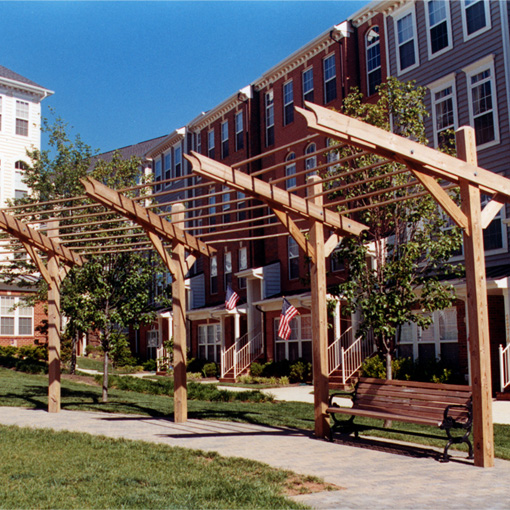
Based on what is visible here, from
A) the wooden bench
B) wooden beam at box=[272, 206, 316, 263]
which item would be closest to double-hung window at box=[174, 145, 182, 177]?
wooden beam at box=[272, 206, 316, 263]

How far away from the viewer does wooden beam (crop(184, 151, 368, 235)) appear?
9328 millimetres

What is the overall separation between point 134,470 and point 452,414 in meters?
3.94

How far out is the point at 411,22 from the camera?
22500 millimetres

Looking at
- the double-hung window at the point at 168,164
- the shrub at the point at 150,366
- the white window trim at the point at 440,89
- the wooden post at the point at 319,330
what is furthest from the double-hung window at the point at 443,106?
the double-hung window at the point at 168,164

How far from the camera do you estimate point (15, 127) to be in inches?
1658

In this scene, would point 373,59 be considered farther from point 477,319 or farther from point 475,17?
point 477,319

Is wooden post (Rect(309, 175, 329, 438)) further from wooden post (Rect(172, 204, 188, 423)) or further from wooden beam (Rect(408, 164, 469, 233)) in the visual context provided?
wooden post (Rect(172, 204, 188, 423))

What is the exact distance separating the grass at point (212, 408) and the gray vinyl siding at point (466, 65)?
8.56 metres

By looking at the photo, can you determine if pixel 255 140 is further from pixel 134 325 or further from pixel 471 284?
pixel 471 284

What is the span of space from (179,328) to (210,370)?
57.9 ft

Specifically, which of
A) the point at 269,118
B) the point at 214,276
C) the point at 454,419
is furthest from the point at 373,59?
the point at 454,419

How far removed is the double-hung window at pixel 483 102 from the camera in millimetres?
19406

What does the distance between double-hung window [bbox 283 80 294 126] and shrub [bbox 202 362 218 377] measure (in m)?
11.1

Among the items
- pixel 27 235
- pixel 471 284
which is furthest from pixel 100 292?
pixel 471 284
